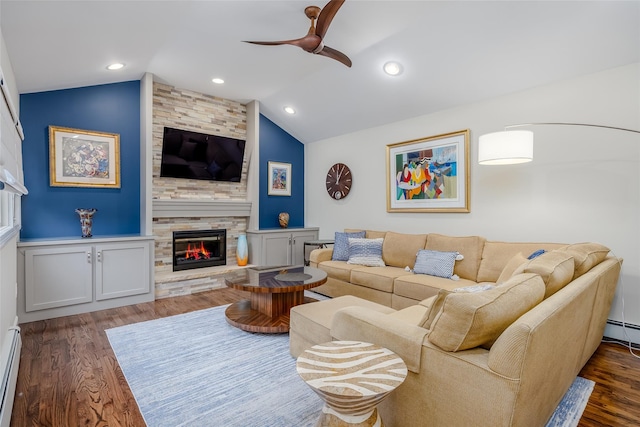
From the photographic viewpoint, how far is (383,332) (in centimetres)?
169

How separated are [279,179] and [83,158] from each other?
115 inches

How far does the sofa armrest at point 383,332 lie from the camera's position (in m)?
1.56

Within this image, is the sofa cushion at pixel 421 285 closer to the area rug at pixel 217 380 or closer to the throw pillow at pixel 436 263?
the throw pillow at pixel 436 263

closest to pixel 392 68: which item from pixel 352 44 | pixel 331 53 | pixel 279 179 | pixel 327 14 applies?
pixel 352 44

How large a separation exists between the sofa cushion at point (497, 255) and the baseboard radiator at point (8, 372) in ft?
12.3

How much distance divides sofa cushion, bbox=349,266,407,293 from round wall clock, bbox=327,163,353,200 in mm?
1791

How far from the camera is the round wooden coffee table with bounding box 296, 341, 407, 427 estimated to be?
128 centimetres

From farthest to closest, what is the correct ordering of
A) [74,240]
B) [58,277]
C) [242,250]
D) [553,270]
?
[242,250] → [74,240] → [58,277] → [553,270]

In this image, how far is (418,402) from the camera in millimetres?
1536

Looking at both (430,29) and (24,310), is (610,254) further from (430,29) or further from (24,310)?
(24,310)

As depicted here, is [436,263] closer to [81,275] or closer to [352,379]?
[352,379]

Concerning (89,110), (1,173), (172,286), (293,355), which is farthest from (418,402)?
(89,110)

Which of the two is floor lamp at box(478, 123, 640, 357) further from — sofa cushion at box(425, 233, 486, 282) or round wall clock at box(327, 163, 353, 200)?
round wall clock at box(327, 163, 353, 200)

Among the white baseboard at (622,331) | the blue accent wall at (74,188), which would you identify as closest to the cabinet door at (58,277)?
the blue accent wall at (74,188)
